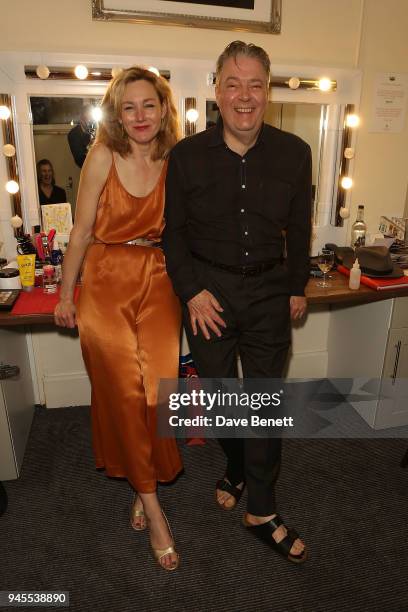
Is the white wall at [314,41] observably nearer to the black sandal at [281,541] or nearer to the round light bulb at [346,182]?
the round light bulb at [346,182]

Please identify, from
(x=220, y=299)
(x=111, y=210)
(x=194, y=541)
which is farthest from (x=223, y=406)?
(x=111, y=210)

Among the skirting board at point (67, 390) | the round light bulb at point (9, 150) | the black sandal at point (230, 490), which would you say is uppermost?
the round light bulb at point (9, 150)

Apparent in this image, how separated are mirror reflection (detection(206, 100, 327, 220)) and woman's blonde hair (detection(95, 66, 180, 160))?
72 cm

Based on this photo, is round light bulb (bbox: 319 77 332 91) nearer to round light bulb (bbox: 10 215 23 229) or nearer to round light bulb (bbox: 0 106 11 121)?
round light bulb (bbox: 0 106 11 121)

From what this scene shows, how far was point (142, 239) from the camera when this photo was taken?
5.73ft

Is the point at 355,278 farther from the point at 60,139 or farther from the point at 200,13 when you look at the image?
the point at 60,139

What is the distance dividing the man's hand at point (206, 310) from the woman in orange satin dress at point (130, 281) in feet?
0.38

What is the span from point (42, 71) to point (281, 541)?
2.12 m

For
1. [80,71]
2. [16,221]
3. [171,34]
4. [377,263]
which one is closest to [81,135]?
[80,71]

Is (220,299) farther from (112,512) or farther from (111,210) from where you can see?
(112,512)

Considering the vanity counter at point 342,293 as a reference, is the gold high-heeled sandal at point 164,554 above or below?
below

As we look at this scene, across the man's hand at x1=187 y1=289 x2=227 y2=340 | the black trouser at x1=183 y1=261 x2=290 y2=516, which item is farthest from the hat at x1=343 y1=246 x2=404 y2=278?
the man's hand at x1=187 y1=289 x2=227 y2=340

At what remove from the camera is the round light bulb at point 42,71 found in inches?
82.0

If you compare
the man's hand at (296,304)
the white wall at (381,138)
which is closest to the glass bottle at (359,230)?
the white wall at (381,138)
